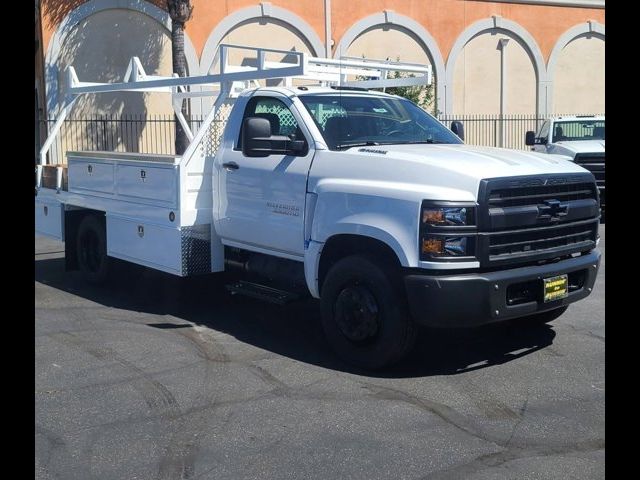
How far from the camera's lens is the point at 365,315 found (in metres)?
6.49

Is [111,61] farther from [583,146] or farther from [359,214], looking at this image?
[359,214]

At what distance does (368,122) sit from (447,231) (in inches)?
71.9

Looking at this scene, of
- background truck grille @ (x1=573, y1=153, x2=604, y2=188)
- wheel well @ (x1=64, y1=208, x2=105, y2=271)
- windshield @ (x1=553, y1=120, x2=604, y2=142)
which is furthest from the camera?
windshield @ (x1=553, y1=120, x2=604, y2=142)

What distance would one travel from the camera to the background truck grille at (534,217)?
6062 millimetres

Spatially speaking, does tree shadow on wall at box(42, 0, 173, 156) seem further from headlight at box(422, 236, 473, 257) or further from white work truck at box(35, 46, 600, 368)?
headlight at box(422, 236, 473, 257)

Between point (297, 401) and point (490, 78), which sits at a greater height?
point (490, 78)

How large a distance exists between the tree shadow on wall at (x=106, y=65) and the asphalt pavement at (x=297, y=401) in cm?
1428

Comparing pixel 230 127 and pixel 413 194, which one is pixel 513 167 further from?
pixel 230 127

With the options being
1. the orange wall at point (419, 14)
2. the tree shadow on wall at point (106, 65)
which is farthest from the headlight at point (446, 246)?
the orange wall at point (419, 14)

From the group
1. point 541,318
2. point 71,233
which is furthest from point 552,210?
point 71,233

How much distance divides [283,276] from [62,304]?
2.85 meters

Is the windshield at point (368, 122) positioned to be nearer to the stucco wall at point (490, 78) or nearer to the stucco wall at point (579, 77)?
the stucco wall at point (490, 78)

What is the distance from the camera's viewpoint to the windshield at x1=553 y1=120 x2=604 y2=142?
57.4 ft

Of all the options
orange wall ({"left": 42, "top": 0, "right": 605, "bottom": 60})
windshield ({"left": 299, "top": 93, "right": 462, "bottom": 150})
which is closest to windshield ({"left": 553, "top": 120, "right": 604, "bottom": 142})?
orange wall ({"left": 42, "top": 0, "right": 605, "bottom": 60})
